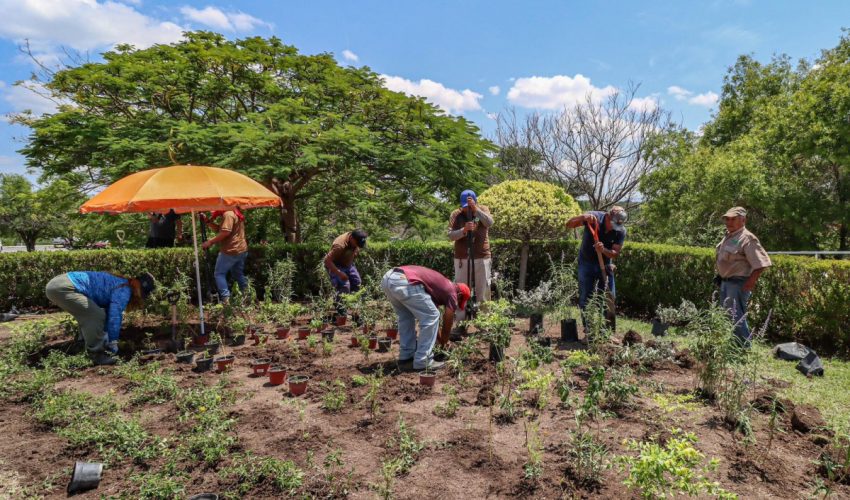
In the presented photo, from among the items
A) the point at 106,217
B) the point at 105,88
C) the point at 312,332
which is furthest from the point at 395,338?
the point at 106,217

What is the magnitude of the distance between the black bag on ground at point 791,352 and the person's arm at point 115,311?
765 centimetres

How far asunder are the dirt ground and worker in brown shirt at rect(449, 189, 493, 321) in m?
1.92

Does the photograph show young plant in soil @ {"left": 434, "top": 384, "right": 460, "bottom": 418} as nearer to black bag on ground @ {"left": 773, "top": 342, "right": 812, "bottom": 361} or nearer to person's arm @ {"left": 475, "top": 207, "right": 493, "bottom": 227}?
person's arm @ {"left": 475, "top": 207, "right": 493, "bottom": 227}

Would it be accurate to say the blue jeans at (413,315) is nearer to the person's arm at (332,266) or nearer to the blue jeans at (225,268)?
the person's arm at (332,266)

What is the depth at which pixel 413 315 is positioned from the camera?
4805 millimetres

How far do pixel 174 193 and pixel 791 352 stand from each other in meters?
7.20

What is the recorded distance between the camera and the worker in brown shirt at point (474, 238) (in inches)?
245

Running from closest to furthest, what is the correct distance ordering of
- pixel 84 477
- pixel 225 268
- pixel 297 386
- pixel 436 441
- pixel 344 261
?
pixel 84 477 < pixel 436 441 < pixel 297 386 < pixel 344 261 < pixel 225 268

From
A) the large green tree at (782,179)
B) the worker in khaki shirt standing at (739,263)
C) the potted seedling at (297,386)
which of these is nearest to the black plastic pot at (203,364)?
the potted seedling at (297,386)

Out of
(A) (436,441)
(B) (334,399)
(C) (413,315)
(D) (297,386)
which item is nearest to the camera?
(A) (436,441)

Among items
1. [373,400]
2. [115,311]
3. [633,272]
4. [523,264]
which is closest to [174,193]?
[115,311]

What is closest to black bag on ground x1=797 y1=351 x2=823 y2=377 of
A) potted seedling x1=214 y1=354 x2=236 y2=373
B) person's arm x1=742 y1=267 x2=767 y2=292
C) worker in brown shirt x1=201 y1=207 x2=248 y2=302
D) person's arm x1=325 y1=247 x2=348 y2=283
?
person's arm x1=742 y1=267 x2=767 y2=292

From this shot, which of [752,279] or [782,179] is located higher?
[782,179]

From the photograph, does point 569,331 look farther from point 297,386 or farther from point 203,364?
point 203,364
